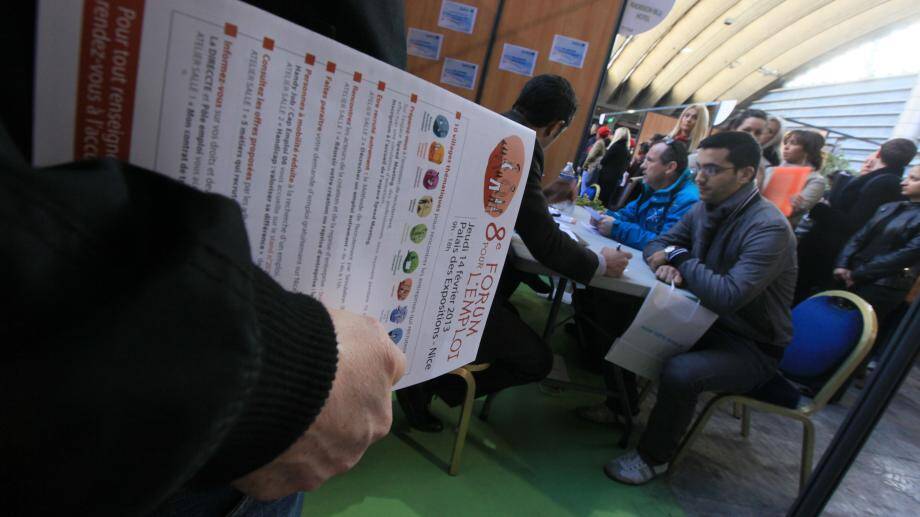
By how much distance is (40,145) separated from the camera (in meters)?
0.24

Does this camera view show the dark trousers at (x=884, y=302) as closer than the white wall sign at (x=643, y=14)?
Yes

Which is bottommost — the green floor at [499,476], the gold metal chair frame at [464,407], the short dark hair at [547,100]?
the green floor at [499,476]

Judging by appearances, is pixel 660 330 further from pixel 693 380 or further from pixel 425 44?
pixel 425 44

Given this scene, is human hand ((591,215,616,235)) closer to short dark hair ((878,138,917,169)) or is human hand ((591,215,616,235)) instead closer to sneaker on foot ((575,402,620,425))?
sneaker on foot ((575,402,620,425))

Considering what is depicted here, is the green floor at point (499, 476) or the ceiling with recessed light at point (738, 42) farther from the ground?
the ceiling with recessed light at point (738, 42)

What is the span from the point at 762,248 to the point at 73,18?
1751 millimetres

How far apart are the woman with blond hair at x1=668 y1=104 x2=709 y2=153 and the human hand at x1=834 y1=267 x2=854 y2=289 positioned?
120 centimetres

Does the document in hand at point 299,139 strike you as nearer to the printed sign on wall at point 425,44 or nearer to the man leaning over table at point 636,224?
the man leaning over table at point 636,224

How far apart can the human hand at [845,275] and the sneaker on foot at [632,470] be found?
1708 millimetres

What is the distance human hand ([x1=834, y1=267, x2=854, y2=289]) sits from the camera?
2335 millimetres

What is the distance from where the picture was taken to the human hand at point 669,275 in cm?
153

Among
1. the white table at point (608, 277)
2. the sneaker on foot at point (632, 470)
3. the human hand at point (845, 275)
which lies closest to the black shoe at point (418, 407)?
the white table at point (608, 277)

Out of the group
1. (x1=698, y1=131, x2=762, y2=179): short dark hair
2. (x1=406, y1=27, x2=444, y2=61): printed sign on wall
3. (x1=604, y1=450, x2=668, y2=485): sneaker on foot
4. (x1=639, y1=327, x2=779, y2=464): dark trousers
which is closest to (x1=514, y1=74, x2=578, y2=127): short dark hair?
(x1=698, y1=131, x2=762, y2=179): short dark hair

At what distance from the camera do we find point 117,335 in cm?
17
